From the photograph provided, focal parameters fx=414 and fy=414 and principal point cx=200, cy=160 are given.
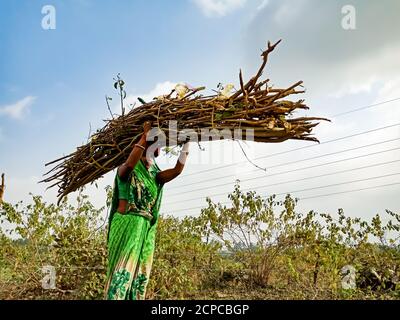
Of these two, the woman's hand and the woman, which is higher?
the woman's hand

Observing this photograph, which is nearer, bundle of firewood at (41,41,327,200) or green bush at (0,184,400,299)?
bundle of firewood at (41,41,327,200)

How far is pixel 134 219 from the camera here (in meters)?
3.37

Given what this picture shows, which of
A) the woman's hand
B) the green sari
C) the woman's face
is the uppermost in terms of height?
the woman's hand

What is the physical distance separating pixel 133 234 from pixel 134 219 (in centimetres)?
12

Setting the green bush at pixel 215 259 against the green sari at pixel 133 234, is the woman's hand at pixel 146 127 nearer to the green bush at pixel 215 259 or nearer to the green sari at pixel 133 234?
the green sari at pixel 133 234

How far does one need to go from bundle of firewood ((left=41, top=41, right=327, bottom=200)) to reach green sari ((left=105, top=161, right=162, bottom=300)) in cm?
26

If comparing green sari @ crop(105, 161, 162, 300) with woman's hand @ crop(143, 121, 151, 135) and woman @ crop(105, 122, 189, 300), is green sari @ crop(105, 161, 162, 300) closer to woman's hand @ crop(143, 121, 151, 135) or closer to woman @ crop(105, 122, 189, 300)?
woman @ crop(105, 122, 189, 300)

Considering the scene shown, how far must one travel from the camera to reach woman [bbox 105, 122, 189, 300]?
324 centimetres

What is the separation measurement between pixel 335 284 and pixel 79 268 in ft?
12.0

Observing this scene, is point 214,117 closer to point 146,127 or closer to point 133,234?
point 146,127

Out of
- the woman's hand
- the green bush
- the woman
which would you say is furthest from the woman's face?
the green bush

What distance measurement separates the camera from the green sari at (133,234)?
326cm

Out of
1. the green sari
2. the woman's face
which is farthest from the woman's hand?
the green sari

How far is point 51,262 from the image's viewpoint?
20.3 ft
